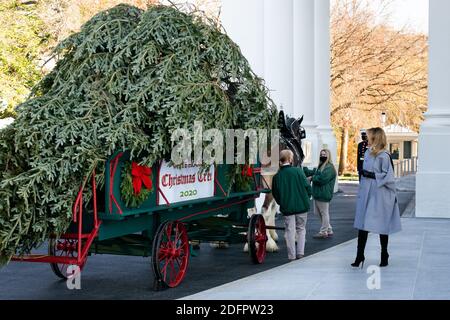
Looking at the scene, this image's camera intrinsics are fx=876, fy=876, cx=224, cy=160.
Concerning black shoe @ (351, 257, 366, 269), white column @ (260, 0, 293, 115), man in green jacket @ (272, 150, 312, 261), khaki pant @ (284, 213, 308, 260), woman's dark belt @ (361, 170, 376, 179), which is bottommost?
black shoe @ (351, 257, 366, 269)

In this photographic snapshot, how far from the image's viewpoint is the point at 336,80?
4131 centimetres

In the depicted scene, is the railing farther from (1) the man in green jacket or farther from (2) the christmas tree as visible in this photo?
(2) the christmas tree

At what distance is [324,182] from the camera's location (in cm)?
1465

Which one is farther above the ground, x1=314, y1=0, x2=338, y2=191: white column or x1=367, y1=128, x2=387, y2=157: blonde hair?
x1=314, y1=0, x2=338, y2=191: white column

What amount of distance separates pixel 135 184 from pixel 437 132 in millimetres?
10079

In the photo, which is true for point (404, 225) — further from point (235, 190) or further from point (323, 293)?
point (323, 293)

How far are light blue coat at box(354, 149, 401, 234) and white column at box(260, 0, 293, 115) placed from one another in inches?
382

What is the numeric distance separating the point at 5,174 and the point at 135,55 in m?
2.00

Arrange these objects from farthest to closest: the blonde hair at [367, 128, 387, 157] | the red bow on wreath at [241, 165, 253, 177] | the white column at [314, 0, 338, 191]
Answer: the white column at [314, 0, 338, 191] → the red bow on wreath at [241, 165, 253, 177] → the blonde hair at [367, 128, 387, 157]

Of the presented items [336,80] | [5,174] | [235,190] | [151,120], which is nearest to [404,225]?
[235,190]

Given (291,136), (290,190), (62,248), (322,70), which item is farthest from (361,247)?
(322,70)

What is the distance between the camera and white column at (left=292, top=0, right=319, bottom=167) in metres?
24.7

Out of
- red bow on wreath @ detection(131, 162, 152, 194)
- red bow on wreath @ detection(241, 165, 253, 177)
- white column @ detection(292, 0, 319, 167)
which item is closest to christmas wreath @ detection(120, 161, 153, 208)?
red bow on wreath @ detection(131, 162, 152, 194)

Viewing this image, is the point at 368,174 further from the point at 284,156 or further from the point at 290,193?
the point at 284,156
